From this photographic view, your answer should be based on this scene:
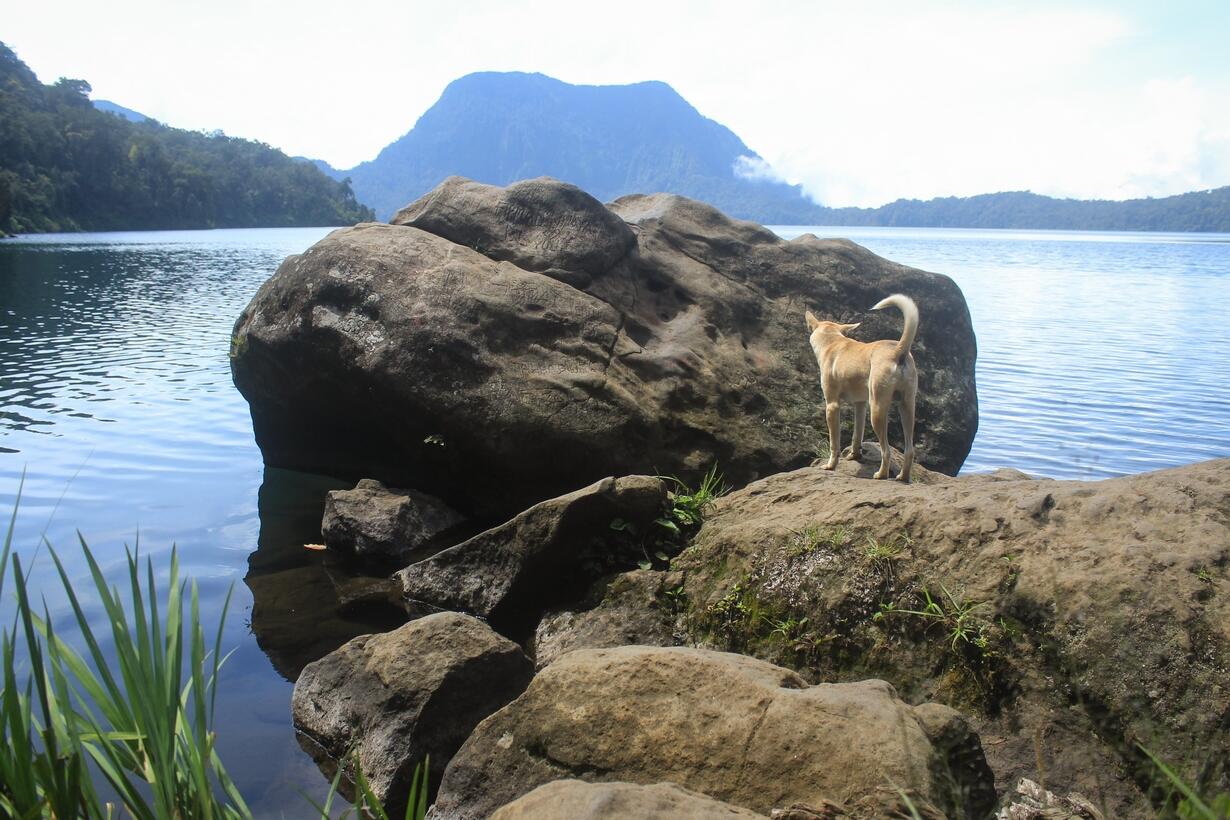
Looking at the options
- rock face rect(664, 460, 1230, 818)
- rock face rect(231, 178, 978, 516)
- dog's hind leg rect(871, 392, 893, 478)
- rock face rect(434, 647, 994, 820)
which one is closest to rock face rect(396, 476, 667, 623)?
rock face rect(664, 460, 1230, 818)

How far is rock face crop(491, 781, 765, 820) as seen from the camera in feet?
9.84

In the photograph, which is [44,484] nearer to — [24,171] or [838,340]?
[838,340]

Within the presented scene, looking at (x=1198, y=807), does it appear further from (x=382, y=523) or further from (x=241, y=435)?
(x=241, y=435)

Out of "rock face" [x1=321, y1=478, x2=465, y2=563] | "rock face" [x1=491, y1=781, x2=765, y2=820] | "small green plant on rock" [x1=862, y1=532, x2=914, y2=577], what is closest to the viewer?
"rock face" [x1=491, y1=781, x2=765, y2=820]

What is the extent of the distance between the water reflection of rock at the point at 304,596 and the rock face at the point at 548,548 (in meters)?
0.79

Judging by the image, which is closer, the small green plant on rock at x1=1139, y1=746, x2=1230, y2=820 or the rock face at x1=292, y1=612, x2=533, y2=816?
the small green plant on rock at x1=1139, y1=746, x2=1230, y2=820

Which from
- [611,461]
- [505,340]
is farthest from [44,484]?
[611,461]

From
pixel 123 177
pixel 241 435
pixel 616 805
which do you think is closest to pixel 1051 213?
pixel 123 177

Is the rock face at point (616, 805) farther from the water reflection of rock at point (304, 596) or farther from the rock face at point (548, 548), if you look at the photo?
the water reflection of rock at point (304, 596)

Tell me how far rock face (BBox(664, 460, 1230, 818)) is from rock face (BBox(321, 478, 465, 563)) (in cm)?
281

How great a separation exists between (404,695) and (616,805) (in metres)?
2.99

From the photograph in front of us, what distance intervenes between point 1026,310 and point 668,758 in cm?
3279

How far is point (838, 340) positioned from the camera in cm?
895

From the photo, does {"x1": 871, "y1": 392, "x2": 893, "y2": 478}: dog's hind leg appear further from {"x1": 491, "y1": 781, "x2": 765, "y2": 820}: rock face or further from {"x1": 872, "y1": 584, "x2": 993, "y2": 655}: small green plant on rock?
{"x1": 491, "y1": 781, "x2": 765, "y2": 820}: rock face
